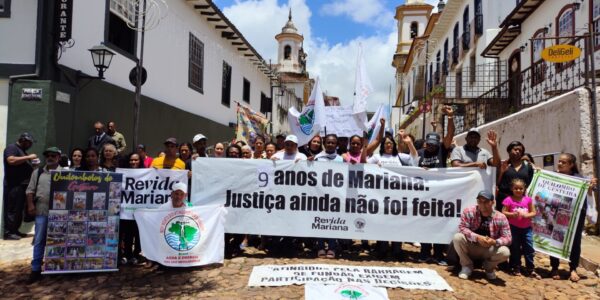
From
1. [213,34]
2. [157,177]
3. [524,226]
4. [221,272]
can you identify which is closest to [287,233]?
[221,272]

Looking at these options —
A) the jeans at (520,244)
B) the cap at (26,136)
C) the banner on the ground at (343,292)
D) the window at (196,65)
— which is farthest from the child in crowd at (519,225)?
the window at (196,65)

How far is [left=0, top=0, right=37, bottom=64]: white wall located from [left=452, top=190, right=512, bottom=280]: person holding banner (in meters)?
7.41

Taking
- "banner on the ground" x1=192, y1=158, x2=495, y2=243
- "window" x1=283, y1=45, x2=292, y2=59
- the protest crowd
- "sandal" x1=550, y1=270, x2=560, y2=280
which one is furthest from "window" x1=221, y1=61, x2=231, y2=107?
"window" x1=283, y1=45, x2=292, y2=59

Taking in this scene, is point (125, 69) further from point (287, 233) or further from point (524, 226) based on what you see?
point (524, 226)

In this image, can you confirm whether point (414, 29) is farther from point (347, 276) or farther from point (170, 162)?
point (347, 276)

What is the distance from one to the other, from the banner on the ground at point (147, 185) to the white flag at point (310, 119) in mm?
2026

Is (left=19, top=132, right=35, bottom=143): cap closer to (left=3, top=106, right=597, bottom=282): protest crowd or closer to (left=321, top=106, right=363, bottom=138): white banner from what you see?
(left=3, top=106, right=597, bottom=282): protest crowd

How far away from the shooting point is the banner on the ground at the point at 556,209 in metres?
5.31

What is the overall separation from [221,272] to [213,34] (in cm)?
1264

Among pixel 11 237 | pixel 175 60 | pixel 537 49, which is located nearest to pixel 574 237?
pixel 11 237

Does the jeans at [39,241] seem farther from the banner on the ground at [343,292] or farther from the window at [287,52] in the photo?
the window at [287,52]

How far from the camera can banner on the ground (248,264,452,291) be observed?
192 inches

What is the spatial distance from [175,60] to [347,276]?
9773mm

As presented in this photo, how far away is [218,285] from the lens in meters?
4.95
